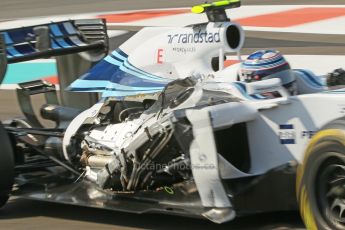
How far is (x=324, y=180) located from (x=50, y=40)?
3.16m

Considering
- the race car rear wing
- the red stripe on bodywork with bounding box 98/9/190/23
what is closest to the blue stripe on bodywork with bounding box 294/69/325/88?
the race car rear wing

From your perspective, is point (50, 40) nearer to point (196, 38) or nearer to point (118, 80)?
point (118, 80)

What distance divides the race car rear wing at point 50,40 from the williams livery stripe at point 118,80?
0.52 m

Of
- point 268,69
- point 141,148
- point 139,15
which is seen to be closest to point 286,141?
point 268,69

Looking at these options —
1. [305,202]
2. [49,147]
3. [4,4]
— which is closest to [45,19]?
[4,4]

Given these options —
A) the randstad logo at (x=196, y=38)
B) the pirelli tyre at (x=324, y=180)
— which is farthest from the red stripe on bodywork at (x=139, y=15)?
the pirelli tyre at (x=324, y=180)

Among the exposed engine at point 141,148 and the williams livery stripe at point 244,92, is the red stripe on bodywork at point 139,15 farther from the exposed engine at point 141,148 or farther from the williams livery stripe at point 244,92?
the williams livery stripe at point 244,92

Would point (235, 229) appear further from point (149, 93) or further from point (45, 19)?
point (45, 19)

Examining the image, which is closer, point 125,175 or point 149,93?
point 125,175

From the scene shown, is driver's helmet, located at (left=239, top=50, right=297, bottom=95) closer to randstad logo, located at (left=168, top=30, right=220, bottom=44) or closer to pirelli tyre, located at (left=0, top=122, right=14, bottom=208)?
randstad logo, located at (left=168, top=30, right=220, bottom=44)

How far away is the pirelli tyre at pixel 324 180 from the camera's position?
4.79 m

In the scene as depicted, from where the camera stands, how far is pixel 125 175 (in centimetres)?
593

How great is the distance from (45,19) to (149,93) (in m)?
12.2

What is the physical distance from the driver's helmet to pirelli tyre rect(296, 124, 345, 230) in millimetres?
819
